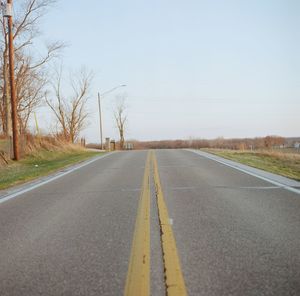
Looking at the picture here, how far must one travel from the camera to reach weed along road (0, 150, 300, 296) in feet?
11.9

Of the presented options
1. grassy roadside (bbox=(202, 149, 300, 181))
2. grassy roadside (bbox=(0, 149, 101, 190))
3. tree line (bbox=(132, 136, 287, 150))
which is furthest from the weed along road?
→ tree line (bbox=(132, 136, 287, 150))

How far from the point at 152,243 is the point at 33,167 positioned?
1507cm

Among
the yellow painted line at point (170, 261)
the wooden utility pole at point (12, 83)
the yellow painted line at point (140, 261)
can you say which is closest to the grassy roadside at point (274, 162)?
the yellow painted line at point (170, 261)

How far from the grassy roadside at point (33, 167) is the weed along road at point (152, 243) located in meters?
4.07

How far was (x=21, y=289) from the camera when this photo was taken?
3598 mm

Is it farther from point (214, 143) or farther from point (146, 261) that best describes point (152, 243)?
point (214, 143)

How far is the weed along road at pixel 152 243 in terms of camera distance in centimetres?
364

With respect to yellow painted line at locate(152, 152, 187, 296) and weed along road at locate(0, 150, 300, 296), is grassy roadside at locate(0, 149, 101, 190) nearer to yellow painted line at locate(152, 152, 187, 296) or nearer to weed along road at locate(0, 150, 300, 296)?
weed along road at locate(0, 150, 300, 296)

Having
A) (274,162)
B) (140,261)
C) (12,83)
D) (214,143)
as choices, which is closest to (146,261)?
(140,261)

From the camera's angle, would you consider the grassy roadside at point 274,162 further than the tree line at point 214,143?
No

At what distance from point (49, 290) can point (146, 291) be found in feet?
2.93

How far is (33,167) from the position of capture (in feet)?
62.0

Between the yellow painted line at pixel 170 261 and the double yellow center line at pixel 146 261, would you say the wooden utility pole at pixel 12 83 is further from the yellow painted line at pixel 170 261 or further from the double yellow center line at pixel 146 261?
the yellow painted line at pixel 170 261

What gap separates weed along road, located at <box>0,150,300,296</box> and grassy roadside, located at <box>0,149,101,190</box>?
13.4ft
